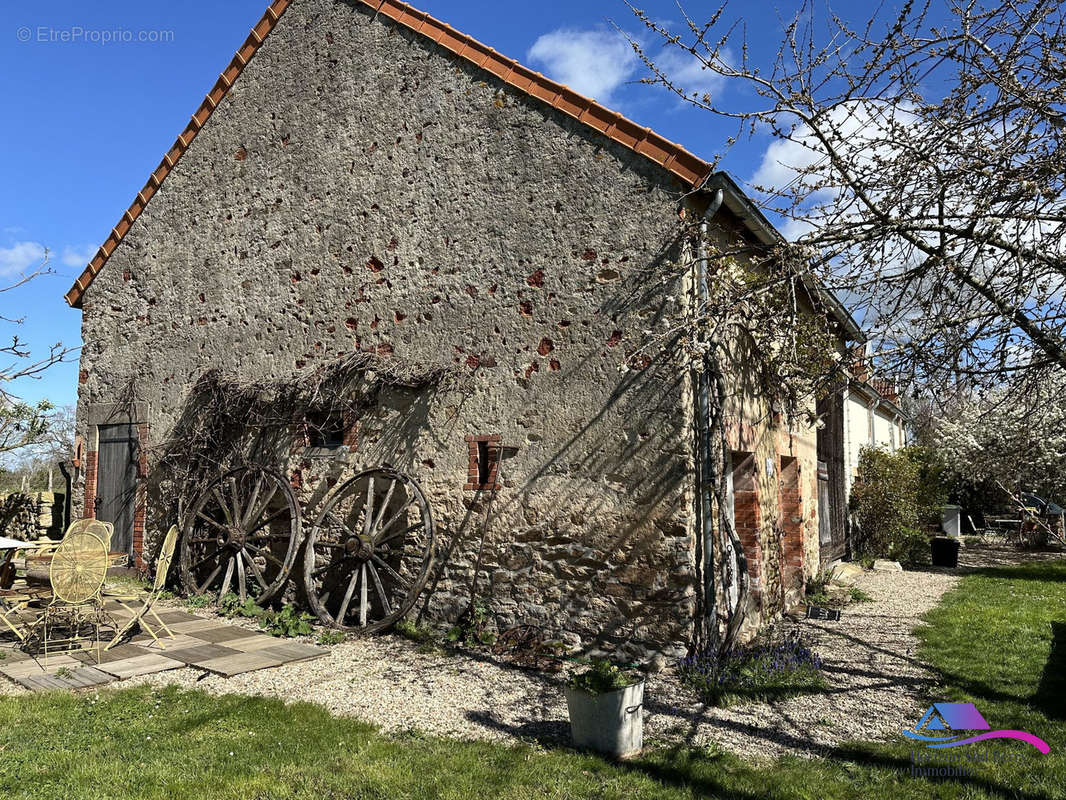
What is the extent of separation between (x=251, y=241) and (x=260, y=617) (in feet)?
14.7

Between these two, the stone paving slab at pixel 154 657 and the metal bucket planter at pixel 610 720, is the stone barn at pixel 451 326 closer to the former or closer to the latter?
the stone paving slab at pixel 154 657

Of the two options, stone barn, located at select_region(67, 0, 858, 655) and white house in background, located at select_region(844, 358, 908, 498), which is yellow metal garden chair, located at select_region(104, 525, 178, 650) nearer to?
stone barn, located at select_region(67, 0, 858, 655)

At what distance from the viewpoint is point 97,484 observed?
10.3 meters

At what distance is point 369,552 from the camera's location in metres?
7.29

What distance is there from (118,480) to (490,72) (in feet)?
24.3

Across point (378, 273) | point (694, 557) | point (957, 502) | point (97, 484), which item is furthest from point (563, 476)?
point (957, 502)

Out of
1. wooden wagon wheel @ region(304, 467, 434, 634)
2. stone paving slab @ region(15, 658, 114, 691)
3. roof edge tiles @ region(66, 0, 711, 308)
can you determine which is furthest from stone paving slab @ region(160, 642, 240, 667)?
roof edge tiles @ region(66, 0, 711, 308)

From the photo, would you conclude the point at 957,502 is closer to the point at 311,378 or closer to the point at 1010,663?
the point at 1010,663

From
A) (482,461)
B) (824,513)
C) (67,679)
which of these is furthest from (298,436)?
(824,513)

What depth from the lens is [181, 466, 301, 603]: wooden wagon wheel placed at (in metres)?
8.10

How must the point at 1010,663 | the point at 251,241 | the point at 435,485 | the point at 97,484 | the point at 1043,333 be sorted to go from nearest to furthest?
1. the point at 1043,333
2. the point at 1010,663
3. the point at 435,485
4. the point at 251,241
5. the point at 97,484

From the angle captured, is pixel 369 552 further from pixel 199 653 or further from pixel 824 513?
pixel 824 513

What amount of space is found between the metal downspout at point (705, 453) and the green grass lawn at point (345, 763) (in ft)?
5.48

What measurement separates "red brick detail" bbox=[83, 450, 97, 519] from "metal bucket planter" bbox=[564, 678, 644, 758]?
8712 mm
